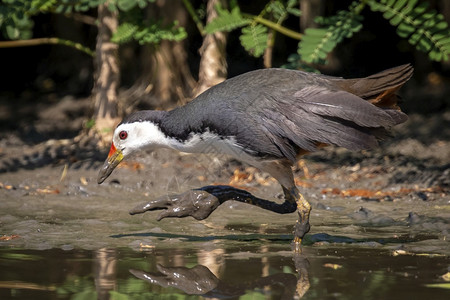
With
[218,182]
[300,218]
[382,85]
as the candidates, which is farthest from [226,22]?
[300,218]

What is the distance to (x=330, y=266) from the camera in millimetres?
5699

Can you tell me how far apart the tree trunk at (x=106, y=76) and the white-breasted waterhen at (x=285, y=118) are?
3388mm

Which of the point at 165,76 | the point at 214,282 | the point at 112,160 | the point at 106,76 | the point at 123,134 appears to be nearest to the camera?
the point at 214,282

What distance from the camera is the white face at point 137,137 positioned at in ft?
22.7

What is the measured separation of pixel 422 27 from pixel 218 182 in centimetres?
271

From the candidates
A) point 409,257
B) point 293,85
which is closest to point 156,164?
point 293,85

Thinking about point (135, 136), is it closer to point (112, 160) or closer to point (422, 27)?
point (112, 160)

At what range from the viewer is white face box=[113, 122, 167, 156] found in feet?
22.7

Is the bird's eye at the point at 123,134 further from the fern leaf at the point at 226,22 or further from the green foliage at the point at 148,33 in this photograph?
the green foliage at the point at 148,33

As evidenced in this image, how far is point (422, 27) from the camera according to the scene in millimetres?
8586

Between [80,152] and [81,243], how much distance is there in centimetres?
355

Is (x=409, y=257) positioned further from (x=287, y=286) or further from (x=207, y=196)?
(x=207, y=196)

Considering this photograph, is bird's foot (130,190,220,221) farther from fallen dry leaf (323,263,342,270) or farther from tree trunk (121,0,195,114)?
tree trunk (121,0,195,114)

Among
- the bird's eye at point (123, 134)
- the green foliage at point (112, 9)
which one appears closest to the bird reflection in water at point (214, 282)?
the bird's eye at point (123, 134)
